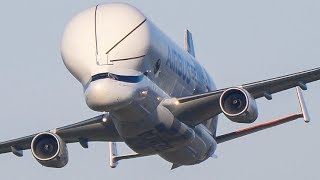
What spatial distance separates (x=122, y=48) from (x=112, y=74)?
1.31 meters

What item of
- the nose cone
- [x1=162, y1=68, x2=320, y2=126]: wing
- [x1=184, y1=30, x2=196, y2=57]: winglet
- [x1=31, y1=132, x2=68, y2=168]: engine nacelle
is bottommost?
[x1=184, y1=30, x2=196, y2=57]: winglet

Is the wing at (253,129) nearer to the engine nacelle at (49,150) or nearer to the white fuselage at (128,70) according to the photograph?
the white fuselage at (128,70)

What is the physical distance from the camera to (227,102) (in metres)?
71.7

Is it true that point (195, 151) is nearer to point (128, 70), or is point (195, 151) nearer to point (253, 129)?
point (253, 129)

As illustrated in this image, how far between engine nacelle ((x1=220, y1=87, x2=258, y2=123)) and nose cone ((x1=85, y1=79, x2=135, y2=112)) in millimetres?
4272

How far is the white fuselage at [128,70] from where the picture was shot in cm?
6962

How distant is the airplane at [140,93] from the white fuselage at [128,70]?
0.04 metres

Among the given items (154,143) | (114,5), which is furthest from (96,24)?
(154,143)

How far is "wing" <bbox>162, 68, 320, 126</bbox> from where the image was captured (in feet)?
238

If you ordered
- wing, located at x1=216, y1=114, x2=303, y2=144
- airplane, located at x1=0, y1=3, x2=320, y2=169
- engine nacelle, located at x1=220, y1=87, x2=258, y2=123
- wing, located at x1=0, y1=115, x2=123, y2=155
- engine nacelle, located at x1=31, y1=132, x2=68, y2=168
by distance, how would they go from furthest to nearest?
wing, located at x1=216, y1=114, x2=303, y2=144 < engine nacelle, located at x1=31, y1=132, x2=68, y2=168 < wing, located at x1=0, y1=115, x2=123, y2=155 < engine nacelle, located at x1=220, y1=87, x2=258, y2=123 < airplane, located at x1=0, y1=3, x2=320, y2=169

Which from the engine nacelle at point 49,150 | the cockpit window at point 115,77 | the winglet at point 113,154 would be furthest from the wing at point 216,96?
the winglet at point 113,154

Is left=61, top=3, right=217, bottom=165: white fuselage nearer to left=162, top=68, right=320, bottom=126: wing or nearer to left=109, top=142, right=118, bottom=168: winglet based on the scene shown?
left=162, top=68, right=320, bottom=126: wing

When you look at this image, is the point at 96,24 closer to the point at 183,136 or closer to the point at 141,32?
the point at 141,32

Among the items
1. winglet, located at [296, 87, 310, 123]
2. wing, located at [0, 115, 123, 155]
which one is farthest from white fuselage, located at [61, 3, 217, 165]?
winglet, located at [296, 87, 310, 123]
